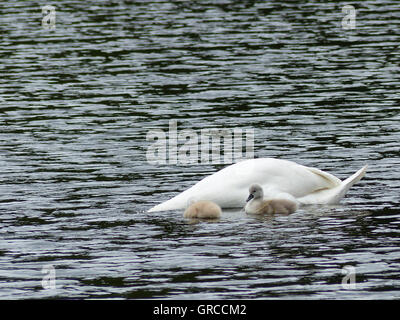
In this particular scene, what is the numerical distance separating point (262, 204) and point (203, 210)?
0.77 m

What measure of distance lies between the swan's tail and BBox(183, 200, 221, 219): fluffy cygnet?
50.0 inches

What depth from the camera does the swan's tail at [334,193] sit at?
14.1m

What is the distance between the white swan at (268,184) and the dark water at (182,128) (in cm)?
26

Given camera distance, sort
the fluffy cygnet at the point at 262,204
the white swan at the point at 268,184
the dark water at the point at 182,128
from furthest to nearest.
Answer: the white swan at the point at 268,184, the fluffy cygnet at the point at 262,204, the dark water at the point at 182,128

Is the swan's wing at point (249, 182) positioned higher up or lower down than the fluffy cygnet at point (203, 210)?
higher up

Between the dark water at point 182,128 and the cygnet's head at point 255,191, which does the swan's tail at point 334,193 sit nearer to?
the dark water at point 182,128

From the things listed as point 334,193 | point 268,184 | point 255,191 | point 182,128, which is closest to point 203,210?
point 255,191

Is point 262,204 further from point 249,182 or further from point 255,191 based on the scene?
point 249,182

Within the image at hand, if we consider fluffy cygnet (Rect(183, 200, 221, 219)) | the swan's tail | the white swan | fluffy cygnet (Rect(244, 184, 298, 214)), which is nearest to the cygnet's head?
fluffy cygnet (Rect(244, 184, 298, 214))

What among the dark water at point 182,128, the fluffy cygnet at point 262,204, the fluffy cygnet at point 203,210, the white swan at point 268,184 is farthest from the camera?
the white swan at point 268,184

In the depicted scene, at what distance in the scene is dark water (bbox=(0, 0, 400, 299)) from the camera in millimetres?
11125

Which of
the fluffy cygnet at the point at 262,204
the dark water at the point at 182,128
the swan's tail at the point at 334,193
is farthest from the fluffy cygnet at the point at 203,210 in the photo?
the swan's tail at the point at 334,193
